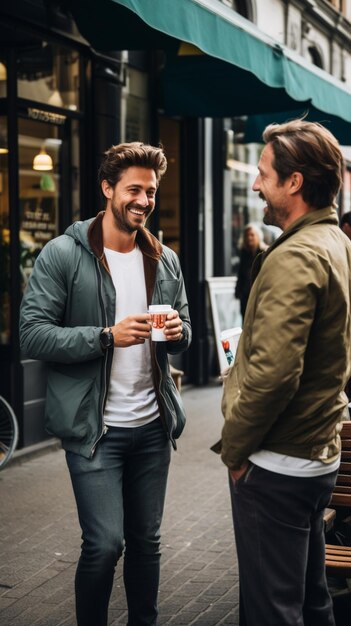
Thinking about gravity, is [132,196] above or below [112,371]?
above

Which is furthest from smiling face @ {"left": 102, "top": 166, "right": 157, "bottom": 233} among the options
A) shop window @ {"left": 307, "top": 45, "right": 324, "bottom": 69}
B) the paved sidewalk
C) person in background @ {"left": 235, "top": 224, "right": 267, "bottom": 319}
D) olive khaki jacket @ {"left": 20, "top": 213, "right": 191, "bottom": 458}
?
shop window @ {"left": 307, "top": 45, "right": 324, "bottom": 69}

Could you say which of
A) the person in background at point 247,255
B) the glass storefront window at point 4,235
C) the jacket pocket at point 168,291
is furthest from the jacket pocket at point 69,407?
the person in background at point 247,255

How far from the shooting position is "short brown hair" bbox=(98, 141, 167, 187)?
11.4 feet

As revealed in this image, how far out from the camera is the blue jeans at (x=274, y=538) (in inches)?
109

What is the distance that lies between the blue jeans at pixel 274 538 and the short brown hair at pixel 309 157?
0.86 meters

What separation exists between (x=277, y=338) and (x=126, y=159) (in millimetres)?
1188

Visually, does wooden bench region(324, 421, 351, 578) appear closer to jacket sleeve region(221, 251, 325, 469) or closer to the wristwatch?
the wristwatch

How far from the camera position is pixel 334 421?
280cm

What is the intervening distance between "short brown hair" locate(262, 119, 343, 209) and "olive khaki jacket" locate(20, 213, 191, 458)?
1001 mm

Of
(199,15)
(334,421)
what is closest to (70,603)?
(334,421)

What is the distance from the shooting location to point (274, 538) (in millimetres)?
2777

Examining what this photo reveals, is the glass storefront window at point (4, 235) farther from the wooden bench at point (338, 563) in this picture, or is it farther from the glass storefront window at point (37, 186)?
the wooden bench at point (338, 563)

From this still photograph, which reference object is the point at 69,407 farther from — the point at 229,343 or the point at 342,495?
the point at 342,495

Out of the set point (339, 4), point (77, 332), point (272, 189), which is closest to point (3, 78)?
point (77, 332)
